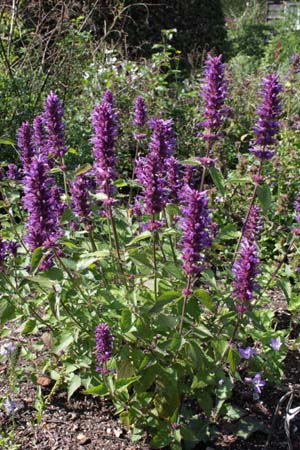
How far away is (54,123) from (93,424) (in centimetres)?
148

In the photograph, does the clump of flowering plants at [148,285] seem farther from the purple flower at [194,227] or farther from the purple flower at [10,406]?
the purple flower at [10,406]

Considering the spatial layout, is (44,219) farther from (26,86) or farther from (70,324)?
(26,86)

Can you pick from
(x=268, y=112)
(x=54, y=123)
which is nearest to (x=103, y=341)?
(x=54, y=123)

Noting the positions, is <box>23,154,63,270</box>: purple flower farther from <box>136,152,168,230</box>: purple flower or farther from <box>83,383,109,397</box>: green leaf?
<box>83,383,109,397</box>: green leaf

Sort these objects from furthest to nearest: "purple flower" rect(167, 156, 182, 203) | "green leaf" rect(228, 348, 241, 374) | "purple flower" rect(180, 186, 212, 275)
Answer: "purple flower" rect(167, 156, 182, 203) → "green leaf" rect(228, 348, 241, 374) → "purple flower" rect(180, 186, 212, 275)

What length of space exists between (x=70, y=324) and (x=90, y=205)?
571 millimetres

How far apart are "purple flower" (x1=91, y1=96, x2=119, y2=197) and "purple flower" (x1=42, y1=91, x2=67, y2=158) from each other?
0.39m

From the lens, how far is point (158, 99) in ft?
21.4

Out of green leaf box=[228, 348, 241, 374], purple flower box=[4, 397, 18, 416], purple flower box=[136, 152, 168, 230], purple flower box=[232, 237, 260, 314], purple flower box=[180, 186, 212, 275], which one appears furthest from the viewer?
purple flower box=[4, 397, 18, 416]

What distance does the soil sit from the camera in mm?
2850

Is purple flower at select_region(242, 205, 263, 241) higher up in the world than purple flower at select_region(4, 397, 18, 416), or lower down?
higher up

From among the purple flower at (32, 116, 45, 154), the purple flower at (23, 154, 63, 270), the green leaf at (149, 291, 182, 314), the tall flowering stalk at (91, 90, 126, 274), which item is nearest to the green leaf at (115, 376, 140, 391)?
the green leaf at (149, 291, 182, 314)

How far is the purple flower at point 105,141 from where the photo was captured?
2.33m

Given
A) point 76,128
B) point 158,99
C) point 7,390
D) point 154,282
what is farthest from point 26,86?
point 154,282
